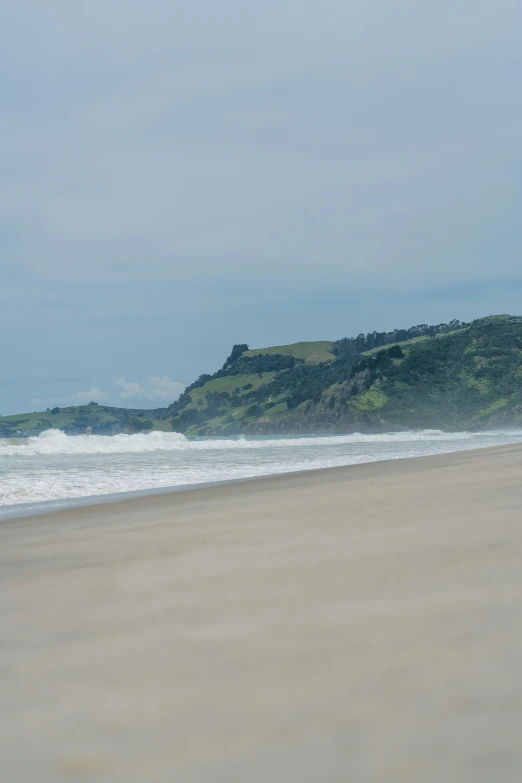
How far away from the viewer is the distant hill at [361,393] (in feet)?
341

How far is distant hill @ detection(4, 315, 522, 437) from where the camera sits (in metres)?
104

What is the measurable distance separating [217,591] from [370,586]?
28.3 inches

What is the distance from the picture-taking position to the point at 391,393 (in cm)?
11200

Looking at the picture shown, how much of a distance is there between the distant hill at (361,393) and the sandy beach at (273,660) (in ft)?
308

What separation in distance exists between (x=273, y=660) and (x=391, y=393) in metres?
112

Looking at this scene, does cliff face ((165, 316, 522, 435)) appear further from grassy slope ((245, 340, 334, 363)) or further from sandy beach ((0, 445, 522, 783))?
sandy beach ((0, 445, 522, 783))

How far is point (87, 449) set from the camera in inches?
1225

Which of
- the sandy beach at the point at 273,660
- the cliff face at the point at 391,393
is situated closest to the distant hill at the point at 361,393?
the cliff face at the point at 391,393

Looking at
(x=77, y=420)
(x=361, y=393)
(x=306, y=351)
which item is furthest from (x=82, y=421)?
(x=361, y=393)

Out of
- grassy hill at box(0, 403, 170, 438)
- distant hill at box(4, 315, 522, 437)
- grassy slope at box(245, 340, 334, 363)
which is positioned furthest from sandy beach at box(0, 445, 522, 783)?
grassy slope at box(245, 340, 334, 363)

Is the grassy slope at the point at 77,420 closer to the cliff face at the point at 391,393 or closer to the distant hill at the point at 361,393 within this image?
the distant hill at the point at 361,393

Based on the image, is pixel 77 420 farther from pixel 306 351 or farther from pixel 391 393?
pixel 391 393

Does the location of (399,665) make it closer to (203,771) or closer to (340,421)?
(203,771)

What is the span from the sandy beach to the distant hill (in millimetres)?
93798
